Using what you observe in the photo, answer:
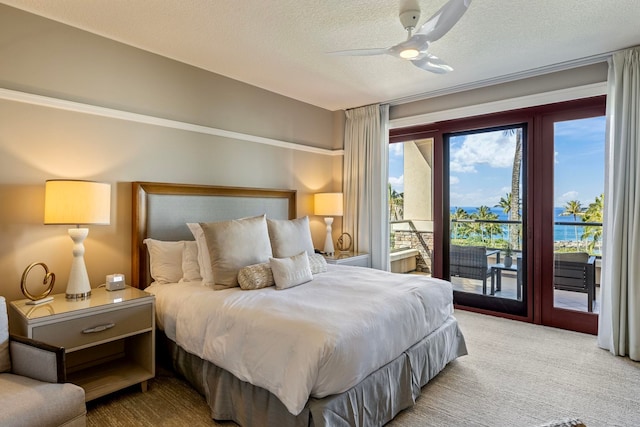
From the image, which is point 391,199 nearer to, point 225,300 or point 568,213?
point 568,213

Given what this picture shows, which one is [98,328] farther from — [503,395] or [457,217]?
[457,217]

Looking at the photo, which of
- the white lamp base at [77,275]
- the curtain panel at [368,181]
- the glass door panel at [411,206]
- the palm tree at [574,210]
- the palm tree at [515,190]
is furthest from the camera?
the glass door panel at [411,206]

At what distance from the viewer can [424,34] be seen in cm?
233

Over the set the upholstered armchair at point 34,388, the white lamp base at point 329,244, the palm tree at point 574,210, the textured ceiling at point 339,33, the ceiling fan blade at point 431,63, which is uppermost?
the textured ceiling at point 339,33

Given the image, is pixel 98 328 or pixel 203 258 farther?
pixel 203 258

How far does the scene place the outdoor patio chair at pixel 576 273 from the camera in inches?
145

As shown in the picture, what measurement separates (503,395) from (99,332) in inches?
110

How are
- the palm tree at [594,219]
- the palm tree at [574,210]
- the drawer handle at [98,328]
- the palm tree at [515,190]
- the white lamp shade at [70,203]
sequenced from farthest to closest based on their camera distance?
the palm tree at [515,190], the palm tree at [574,210], the palm tree at [594,219], the white lamp shade at [70,203], the drawer handle at [98,328]

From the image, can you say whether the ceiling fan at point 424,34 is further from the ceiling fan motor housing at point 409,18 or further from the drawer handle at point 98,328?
the drawer handle at point 98,328

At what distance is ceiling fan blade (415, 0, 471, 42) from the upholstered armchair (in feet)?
8.96

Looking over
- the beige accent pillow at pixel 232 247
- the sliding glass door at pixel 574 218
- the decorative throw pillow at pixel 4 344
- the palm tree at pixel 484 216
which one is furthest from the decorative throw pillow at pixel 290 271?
the sliding glass door at pixel 574 218

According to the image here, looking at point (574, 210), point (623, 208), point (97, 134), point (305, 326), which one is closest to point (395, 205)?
point (574, 210)

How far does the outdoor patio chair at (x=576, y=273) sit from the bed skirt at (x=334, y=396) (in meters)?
2.00

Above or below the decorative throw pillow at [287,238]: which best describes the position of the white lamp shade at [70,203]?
above
